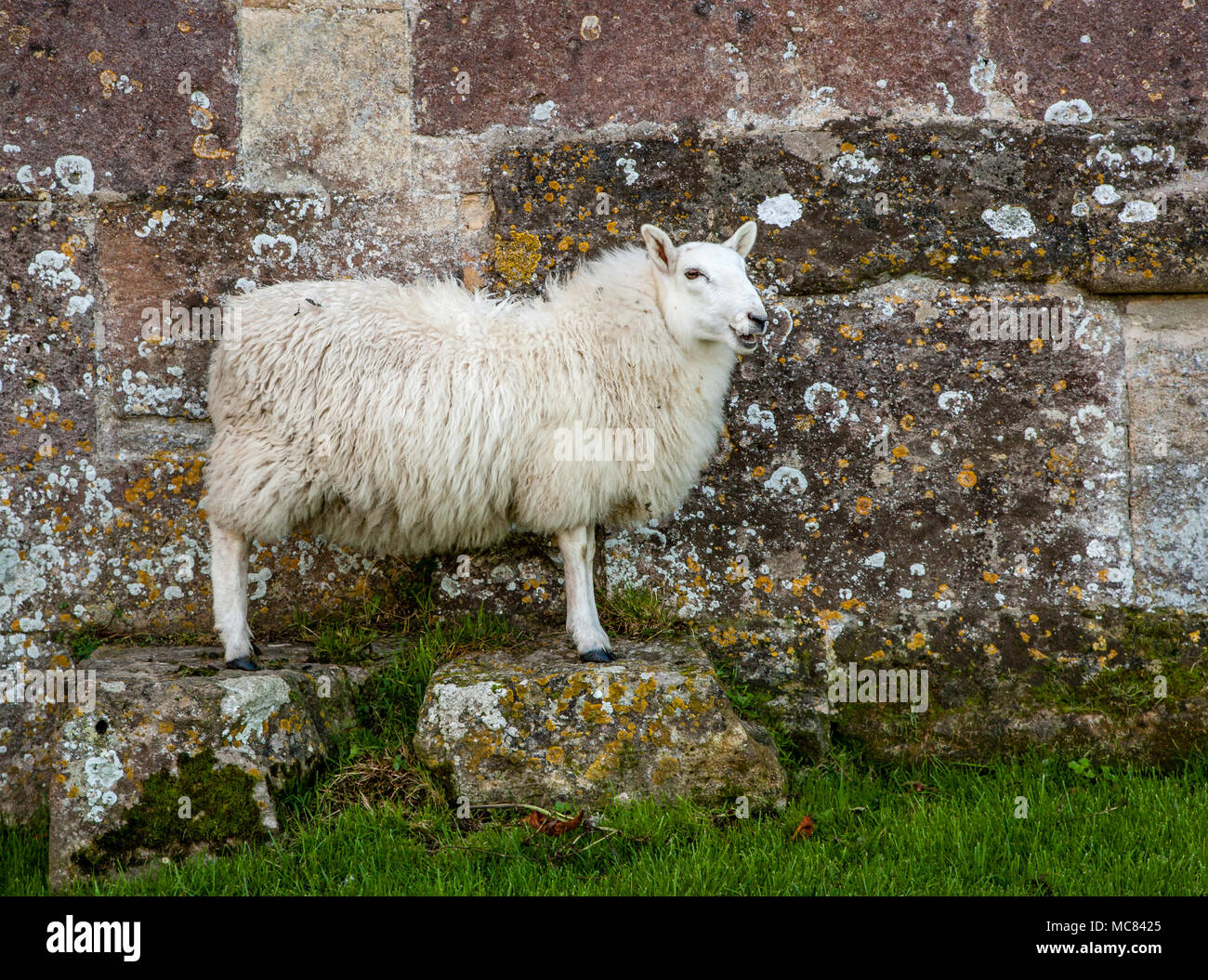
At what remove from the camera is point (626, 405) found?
4.63 m

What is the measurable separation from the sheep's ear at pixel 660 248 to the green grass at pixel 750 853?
2.34 metres

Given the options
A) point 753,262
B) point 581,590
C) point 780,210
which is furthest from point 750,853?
point 780,210

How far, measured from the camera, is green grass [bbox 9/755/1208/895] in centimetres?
366

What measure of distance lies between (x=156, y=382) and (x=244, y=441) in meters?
0.91

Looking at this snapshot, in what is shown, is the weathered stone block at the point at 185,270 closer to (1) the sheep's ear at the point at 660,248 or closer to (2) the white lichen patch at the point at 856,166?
(1) the sheep's ear at the point at 660,248

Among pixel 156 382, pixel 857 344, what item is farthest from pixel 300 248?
pixel 857 344

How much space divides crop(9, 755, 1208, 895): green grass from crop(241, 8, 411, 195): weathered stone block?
315cm

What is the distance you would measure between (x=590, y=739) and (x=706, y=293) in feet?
6.47

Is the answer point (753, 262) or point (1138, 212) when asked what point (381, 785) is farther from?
point (1138, 212)

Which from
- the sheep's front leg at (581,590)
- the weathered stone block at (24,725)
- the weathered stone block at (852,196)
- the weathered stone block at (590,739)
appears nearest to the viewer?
the weathered stone block at (590,739)

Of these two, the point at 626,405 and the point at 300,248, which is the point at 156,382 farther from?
the point at 626,405

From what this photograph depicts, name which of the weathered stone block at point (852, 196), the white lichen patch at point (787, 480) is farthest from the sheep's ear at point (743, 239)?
the white lichen patch at point (787, 480)

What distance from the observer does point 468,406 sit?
446cm

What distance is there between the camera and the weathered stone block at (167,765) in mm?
3932
